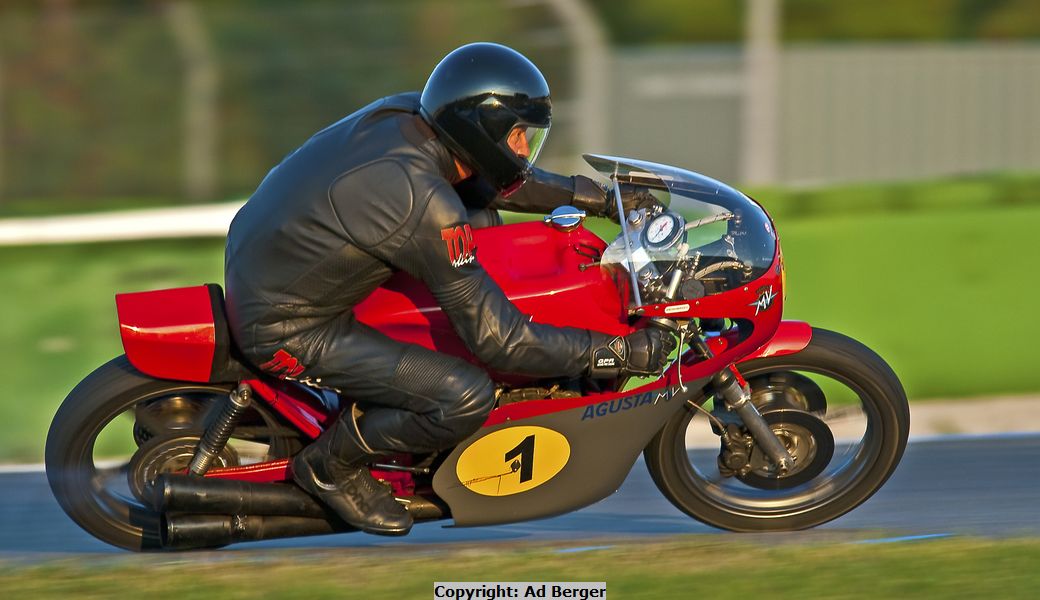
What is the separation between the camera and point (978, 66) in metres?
11.0

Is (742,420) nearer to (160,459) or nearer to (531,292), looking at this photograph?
(531,292)

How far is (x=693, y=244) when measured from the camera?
5.04 m

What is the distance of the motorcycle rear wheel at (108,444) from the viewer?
5168 mm

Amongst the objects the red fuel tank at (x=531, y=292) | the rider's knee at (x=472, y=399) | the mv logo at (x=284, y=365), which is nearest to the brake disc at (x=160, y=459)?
the mv logo at (x=284, y=365)

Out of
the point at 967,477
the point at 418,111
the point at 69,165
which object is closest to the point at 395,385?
the point at 418,111

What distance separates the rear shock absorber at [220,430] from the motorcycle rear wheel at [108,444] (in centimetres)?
8

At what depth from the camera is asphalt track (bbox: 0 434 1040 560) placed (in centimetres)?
548

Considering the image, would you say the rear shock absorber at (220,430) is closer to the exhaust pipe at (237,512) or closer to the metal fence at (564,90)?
the exhaust pipe at (237,512)

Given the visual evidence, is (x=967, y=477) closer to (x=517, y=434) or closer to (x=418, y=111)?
(x=517, y=434)

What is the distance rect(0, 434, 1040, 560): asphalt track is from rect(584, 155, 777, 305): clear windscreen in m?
0.92

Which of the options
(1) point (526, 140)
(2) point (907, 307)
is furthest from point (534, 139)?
(2) point (907, 307)

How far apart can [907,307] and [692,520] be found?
2985mm

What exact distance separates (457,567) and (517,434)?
1.55 feet

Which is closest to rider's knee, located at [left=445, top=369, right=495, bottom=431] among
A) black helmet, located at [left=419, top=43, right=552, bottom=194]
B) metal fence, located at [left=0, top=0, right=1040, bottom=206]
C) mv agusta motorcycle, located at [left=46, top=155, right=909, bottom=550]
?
A: mv agusta motorcycle, located at [left=46, top=155, right=909, bottom=550]
